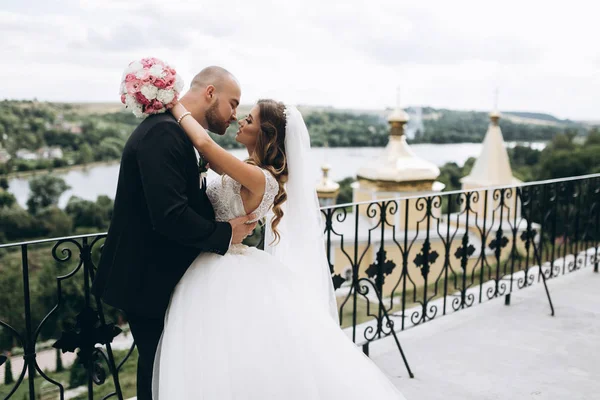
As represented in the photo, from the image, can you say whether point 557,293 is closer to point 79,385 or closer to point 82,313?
point 82,313

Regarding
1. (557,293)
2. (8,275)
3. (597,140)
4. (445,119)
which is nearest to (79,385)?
(8,275)

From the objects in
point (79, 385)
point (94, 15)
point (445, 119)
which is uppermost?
point (94, 15)

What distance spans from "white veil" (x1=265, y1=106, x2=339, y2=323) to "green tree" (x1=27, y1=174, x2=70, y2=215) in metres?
49.4

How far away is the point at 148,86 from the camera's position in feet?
6.40

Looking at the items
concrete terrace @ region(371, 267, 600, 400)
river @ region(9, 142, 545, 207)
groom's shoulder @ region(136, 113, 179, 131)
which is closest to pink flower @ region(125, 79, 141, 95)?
groom's shoulder @ region(136, 113, 179, 131)

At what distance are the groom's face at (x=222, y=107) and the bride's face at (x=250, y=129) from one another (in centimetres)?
10

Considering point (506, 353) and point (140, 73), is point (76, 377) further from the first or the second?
point (140, 73)

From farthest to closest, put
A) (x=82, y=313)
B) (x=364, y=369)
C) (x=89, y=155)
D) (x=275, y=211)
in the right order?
(x=89, y=155) < (x=82, y=313) < (x=275, y=211) < (x=364, y=369)

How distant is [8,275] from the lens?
37.2 metres

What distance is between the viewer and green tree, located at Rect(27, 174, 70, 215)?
47.5m

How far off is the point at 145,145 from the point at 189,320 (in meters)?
0.65

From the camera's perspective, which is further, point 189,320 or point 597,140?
point 597,140

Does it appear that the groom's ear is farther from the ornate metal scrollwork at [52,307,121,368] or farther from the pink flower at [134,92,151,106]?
the ornate metal scrollwork at [52,307,121,368]

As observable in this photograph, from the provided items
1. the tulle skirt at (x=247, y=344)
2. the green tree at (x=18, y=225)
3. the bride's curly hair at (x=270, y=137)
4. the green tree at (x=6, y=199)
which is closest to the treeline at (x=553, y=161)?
the green tree at (x=18, y=225)
